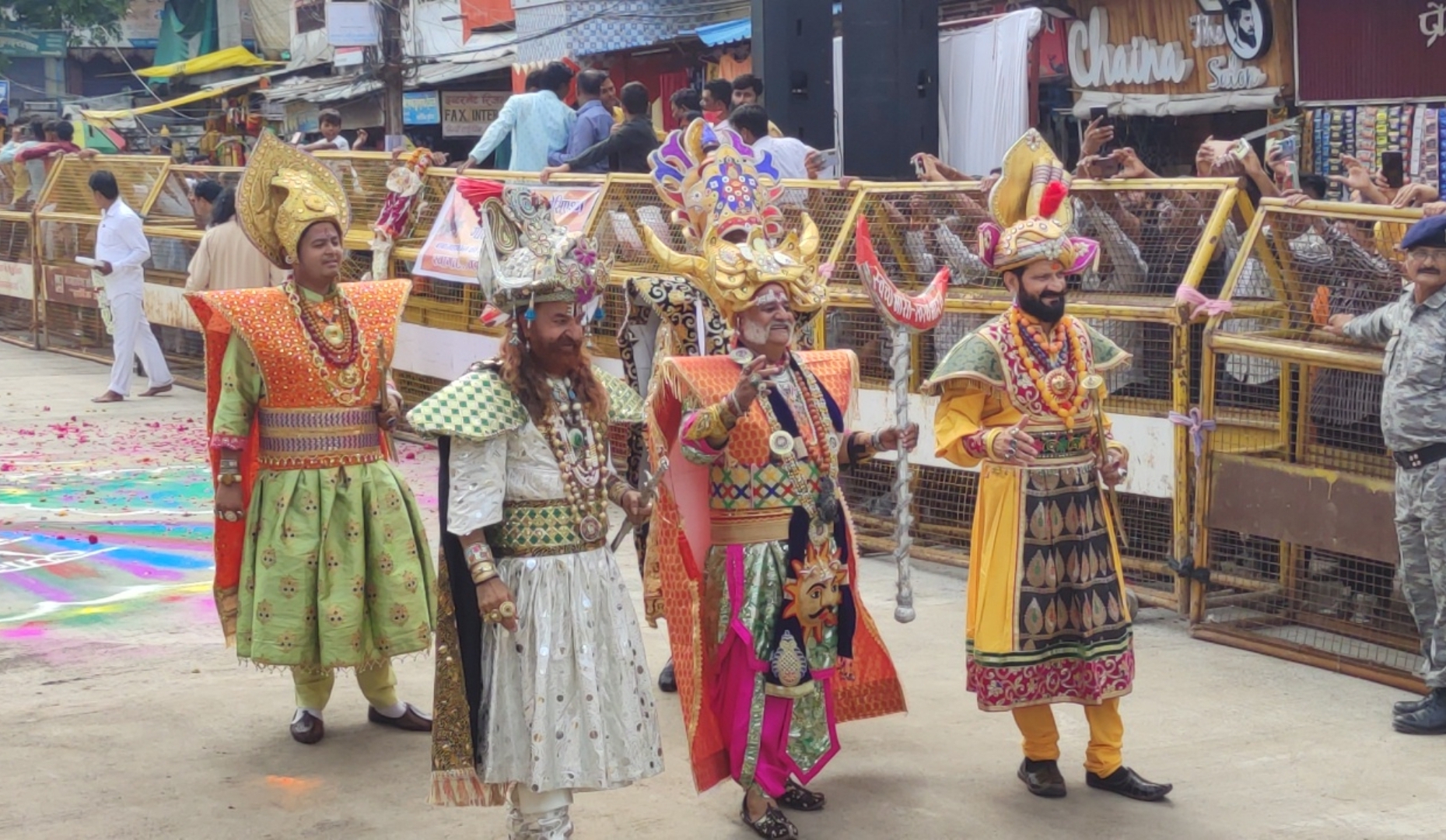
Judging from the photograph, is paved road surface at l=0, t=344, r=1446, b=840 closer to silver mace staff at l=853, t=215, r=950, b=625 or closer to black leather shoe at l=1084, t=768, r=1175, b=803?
black leather shoe at l=1084, t=768, r=1175, b=803

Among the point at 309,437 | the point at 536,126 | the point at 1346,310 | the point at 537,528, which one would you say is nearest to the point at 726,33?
the point at 536,126

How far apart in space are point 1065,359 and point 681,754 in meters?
1.88

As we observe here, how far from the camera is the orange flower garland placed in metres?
5.20

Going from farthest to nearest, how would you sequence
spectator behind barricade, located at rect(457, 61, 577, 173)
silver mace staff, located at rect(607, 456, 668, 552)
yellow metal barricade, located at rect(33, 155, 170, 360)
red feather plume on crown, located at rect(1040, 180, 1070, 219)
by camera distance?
1. yellow metal barricade, located at rect(33, 155, 170, 360)
2. spectator behind barricade, located at rect(457, 61, 577, 173)
3. red feather plume on crown, located at rect(1040, 180, 1070, 219)
4. silver mace staff, located at rect(607, 456, 668, 552)

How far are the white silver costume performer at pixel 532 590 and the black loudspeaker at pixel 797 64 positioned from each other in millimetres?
7151

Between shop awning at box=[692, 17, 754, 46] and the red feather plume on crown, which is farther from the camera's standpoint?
shop awning at box=[692, 17, 754, 46]

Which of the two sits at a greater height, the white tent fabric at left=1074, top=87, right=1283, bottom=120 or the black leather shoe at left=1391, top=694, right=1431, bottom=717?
the white tent fabric at left=1074, top=87, right=1283, bottom=120

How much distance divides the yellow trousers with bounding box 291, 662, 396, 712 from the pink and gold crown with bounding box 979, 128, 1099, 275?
2.52 meters

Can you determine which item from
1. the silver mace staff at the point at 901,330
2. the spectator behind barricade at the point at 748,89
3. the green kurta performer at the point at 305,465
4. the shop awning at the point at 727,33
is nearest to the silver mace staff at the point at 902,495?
the silver mace staff at the point at 901,330

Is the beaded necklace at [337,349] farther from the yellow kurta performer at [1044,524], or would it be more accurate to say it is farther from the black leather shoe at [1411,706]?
the black leather shoe at [1411,706]

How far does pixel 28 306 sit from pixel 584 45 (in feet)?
22.7

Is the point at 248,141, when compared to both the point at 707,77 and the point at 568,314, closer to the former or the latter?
the point at 707,77

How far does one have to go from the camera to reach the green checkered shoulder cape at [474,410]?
434 cm

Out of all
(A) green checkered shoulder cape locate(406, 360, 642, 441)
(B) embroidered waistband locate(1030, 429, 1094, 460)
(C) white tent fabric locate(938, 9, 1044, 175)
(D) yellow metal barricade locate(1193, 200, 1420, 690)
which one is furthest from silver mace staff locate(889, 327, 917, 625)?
(C) white tent fabric locate(938, 9, 1044, 175)
